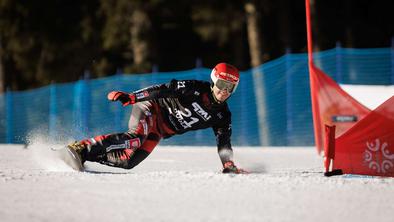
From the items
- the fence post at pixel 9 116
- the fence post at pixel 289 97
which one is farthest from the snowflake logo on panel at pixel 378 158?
the fence post at pixel 9 116

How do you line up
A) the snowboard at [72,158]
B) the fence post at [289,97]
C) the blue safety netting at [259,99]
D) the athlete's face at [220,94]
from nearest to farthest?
1. the snowboard at [72,158]
2. the athlete's face at [220,94]
3. the blue safety netting at [259,99]
4. the fence post at [289,97]

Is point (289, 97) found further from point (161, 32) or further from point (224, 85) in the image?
point (161, 32)

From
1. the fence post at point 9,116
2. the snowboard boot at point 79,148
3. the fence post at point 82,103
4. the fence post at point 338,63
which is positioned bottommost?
the fence post at point 9,116

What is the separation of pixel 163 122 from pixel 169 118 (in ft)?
0.29

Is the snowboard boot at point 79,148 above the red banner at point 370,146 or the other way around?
above

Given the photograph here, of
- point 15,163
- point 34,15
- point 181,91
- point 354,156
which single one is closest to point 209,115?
point 181,91

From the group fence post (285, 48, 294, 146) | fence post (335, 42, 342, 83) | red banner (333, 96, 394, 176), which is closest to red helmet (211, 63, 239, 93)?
red banner (333, 96, 394, 176)

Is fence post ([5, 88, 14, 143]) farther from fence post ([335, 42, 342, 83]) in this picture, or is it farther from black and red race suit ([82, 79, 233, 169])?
black and red race suit ([82, 79, 233, 169])

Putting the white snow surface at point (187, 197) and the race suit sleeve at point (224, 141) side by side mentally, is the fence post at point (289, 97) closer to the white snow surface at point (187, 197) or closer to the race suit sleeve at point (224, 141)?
the race suit sleeve at point (224, 141)

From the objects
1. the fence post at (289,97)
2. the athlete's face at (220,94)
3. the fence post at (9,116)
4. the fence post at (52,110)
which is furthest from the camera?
the fence post at (9,116)

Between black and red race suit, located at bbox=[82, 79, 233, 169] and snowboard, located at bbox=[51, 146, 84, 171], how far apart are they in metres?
0.10

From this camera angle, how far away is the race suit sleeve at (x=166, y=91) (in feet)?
23.3

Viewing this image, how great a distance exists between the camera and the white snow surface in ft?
15.1

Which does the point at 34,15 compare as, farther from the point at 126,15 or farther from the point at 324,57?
the point at 324,57
